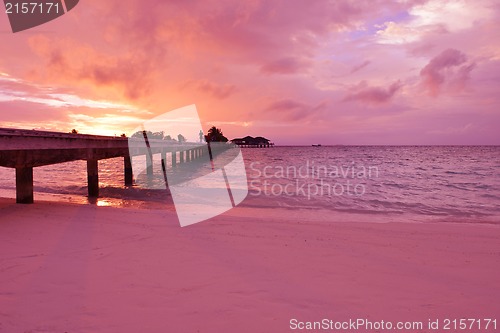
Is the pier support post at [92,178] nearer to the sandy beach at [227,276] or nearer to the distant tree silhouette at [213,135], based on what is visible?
the sandy beach at [227,276]

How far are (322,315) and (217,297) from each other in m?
1.34

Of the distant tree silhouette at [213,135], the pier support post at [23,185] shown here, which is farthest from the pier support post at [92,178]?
the distant tree silhouette at [213,135]

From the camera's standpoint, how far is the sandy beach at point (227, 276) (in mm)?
3689

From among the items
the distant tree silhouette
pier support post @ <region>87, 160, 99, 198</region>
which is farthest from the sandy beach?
the distant tree silhouette

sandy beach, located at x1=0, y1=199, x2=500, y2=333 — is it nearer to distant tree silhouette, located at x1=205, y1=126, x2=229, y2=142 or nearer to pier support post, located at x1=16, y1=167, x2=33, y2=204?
pier support post, located at x1=16, y1=167, x2=33, y2=204

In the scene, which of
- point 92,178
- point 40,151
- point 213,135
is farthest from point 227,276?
point 213,135

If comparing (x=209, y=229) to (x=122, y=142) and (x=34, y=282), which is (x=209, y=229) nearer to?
(x=34, y=282)

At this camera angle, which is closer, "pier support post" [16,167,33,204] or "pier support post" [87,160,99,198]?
"pier support post" [16,167,33,204]

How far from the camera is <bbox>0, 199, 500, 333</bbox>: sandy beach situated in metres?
3.69

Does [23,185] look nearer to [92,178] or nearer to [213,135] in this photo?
[92,178]

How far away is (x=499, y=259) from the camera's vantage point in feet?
20.0

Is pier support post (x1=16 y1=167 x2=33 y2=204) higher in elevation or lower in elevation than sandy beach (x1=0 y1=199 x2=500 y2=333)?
higher

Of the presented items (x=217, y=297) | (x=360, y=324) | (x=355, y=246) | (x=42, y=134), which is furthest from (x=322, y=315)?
(x=42, y=134)

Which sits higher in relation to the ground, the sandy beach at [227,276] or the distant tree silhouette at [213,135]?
the distant tree silhouette at [213,135]
